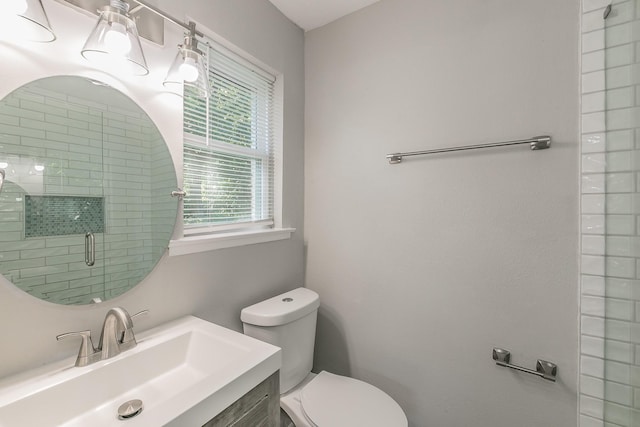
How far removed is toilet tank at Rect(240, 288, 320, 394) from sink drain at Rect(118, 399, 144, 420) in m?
0.54

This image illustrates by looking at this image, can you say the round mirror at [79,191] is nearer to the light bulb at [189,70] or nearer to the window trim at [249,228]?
the window trim at [249,228]

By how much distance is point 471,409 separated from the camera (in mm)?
1316

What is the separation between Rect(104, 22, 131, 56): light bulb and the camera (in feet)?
2.66

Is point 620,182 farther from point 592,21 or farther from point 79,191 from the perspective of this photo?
point 79,191

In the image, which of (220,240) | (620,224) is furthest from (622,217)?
(220,240)

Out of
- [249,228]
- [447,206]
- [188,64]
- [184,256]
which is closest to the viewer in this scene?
[188,64]

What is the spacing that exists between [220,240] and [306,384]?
849 millimetres

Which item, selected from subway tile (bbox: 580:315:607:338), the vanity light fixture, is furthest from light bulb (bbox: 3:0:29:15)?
subway tile (bbox: 580:315:607:338)

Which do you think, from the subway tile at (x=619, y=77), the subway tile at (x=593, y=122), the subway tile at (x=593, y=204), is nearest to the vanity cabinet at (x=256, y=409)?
the subway tile at (x=593, y=204)

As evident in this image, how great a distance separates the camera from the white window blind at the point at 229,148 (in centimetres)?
126

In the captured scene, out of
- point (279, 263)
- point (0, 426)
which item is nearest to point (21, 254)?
point (0, 426)

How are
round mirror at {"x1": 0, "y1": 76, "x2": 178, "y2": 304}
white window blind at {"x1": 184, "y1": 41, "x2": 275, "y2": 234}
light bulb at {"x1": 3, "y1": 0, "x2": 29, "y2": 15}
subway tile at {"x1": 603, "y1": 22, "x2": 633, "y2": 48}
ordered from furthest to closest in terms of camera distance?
1. white window blind at {"x1": 184, "y1": 41, "x2": 275, "y2": 234}
2. subway tile at {"x1": 603, "y1": 22, "x2": 633, "y2": 48}
3. round mirror at {"x1": 0, "y1": 76, "x2": 178, "y2": 304}
4. light bulb at {"x1": 3, "y1": 0, "x2": 29, "y2": 15}

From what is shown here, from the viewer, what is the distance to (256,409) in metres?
0.82

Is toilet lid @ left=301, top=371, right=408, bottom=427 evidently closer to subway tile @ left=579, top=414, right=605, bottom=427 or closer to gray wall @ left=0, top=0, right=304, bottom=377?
gray wall @ left=0, top=0, right=304, bottom=377
